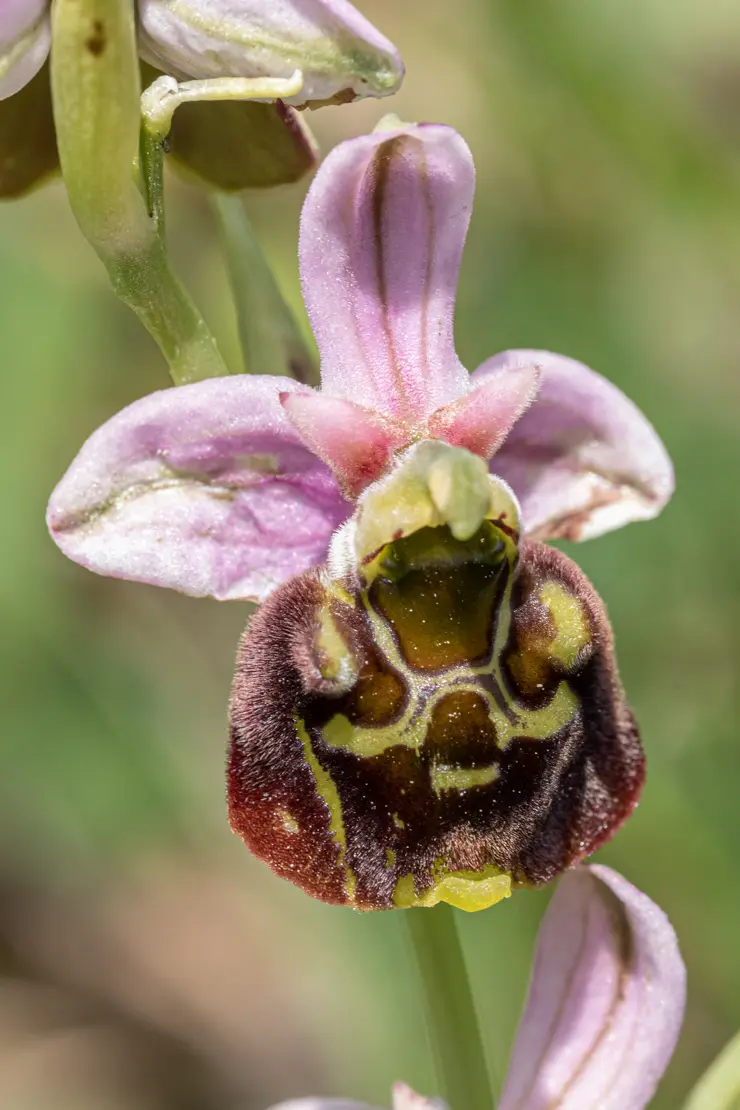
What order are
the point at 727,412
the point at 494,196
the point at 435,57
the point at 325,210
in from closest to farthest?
1. the point at 325,210
2. the point at 727,412
3. the point at 494,196
4. the point at 435,57

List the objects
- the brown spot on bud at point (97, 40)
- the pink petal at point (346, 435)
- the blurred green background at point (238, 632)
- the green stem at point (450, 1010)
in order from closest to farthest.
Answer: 1. the brown spot on bud at point (97, 40)
2. the pink petal at point (346, 435)
3. the green stem at point (450, 1010)
4. the blurred green background at point (238, 632)

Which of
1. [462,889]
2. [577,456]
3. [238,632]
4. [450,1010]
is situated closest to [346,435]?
[577,456]

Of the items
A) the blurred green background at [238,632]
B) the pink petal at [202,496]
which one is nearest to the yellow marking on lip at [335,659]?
the pink petal at [202,496]

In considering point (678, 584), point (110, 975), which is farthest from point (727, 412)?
point (110, 975)

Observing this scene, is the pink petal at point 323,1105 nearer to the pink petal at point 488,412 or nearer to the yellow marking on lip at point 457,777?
the yellow marking on lip at point 457,777

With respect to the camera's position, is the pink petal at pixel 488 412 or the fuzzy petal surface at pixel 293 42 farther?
the pink petal at pixel 488 412

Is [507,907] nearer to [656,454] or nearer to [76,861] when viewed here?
[76,861]

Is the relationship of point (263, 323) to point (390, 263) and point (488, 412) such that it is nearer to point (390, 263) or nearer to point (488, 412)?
point (390, 263)
